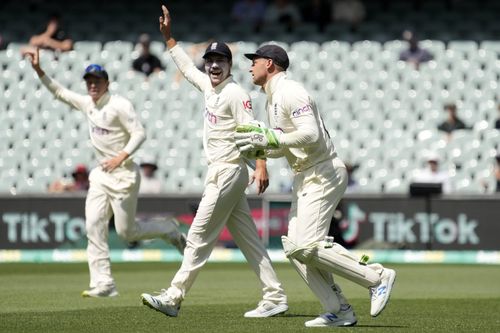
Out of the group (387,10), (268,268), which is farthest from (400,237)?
(268,268)

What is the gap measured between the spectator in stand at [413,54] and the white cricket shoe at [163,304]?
561 inches

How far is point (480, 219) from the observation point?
18188mm

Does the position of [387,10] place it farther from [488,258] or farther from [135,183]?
[135,183]

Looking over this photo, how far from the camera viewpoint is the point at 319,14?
23.3 m

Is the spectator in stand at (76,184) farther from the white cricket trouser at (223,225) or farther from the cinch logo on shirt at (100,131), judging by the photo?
the white cricket trouser at (223,225)

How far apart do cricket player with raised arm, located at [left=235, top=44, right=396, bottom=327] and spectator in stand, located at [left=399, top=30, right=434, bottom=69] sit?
45.8 feet

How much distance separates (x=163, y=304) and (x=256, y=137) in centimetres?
145

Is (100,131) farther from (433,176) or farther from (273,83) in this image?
(433,176)

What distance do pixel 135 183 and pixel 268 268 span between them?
8.33 feet

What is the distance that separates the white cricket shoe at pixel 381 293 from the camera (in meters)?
8.37

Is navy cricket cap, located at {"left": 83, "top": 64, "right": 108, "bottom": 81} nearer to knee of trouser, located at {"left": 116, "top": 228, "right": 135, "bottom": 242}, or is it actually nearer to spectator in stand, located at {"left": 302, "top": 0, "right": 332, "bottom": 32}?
knee of trouser, located at {"left": 116, "top": 228, "right": 135, "bottom": 242}

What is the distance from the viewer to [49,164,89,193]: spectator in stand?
19.2 meters

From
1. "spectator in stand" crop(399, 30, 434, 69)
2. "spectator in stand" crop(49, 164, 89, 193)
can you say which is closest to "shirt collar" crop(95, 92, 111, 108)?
"spectator in stand" crop(49, 164, 89, 193)

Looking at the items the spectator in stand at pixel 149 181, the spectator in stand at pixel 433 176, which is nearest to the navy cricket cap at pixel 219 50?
the spectator in stand at pixel 149 181
